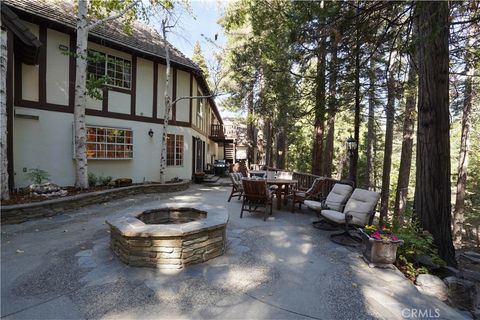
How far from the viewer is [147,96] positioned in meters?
10.7

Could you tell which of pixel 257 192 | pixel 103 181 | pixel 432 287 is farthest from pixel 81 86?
pixel 432 287

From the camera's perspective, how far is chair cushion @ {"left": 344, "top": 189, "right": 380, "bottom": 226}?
14.9 feet

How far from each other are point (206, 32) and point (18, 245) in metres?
10.7

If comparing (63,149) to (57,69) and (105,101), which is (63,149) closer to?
(105,101)

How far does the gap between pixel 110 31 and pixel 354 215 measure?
1066 centimetres

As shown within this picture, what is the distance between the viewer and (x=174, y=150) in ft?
38.3

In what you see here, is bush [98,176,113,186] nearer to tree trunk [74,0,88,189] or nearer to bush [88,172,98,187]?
bush [88,172,98,187]

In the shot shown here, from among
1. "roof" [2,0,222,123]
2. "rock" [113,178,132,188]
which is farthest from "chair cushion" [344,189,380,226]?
"roof" [2,0,222,123]

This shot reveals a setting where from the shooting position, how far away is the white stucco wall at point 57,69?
8.20m

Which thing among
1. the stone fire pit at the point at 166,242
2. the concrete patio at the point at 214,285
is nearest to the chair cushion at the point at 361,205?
the concrete patio at the point at 214,285

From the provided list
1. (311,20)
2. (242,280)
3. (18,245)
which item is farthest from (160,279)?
(311,20)

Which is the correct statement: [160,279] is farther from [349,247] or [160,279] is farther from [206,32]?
[206,32]

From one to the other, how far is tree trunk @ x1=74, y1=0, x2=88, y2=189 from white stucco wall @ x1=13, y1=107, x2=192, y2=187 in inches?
64.2

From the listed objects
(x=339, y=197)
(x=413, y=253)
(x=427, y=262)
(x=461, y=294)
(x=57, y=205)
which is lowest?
(x=461, y=294)
